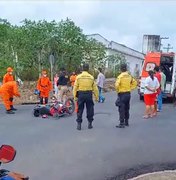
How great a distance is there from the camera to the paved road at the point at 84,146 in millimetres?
7320

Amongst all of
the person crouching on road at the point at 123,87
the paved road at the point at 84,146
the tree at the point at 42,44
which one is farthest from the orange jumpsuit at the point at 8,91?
the tree at the point at 42,44

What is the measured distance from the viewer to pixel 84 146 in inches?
356

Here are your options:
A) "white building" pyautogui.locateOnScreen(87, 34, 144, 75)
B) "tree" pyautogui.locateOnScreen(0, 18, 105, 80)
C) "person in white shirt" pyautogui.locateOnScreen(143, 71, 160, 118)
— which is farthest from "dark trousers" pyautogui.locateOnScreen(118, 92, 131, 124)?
"white building" pyautogui.locateOnScreen(87, 34, 144, 75)

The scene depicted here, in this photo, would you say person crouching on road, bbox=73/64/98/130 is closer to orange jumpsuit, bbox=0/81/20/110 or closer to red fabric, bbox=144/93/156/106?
red fabric, bbox=144/93/156/106

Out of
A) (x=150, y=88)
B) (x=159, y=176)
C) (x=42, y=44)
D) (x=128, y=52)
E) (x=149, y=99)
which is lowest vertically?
(x=159, y=176)

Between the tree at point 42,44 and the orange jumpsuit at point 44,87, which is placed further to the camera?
the tree at point 42,44

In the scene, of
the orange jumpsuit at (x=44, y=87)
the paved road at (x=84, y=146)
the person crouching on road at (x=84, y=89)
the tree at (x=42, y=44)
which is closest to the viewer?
the paved road at (x=84, y=146)

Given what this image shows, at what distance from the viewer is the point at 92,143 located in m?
9.33

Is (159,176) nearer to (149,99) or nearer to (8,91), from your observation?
(149,99)

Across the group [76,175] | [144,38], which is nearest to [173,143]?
[76,175]

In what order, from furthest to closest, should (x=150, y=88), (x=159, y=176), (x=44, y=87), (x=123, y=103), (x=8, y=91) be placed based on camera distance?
(x=44, y=87) → (x=8, y=91) → (x=150, y=88) → (x=123, y=103) → (x=159, y=176)

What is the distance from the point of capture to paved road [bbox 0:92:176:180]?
7.32 m

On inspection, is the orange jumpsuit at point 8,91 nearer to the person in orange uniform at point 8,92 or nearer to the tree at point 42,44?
the person in orange uniform at point 8,92

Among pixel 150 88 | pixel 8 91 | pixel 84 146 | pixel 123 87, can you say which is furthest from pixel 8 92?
pixel 84 146
